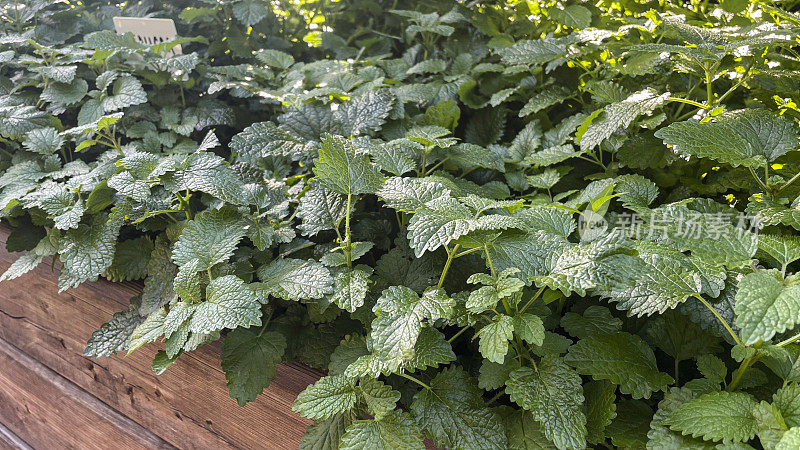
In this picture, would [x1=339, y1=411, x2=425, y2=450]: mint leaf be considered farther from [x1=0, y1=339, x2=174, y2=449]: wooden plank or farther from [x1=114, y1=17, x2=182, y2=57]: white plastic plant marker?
[x1=114, y1=17, x2=182, y2=57]: white plastic plant marker

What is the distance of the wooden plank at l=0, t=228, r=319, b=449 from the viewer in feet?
3.14

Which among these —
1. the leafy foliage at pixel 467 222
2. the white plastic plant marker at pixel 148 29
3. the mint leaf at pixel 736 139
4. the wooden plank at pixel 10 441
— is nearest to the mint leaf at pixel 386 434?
the leafy foliage at pixel 467 222

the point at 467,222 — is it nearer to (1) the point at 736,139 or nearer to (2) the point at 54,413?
(1) the point at 736,139

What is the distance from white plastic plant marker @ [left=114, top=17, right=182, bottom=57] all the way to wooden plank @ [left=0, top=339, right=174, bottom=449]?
1.03 m

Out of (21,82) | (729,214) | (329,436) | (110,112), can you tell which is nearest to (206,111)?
(110,112)

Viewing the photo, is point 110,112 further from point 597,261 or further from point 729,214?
point 729,214

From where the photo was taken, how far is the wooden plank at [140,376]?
958mm

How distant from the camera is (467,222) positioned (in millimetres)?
720

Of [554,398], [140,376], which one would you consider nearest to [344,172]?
[554,398]

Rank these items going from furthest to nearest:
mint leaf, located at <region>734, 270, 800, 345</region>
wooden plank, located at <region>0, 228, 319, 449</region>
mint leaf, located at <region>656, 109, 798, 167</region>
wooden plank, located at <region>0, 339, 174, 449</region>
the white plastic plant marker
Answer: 1. the white plastic plant marker
2. wooden plank, located at <region>0, 339, 174, 449</region>
3. wooden plank, located at <region>0, 228, 319, 449</region>
4. mint leaf, located at <region>656, 109, 798, 167</region>
5. mint leaf, located at <region>734, 270, 800, 345</region>

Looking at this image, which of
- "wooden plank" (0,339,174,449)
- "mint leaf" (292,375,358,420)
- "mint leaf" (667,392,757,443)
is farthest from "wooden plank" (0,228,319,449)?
"mint leaf" (667,392,757,443)

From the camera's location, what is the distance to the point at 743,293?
23.4 inches

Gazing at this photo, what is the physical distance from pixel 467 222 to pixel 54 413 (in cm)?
145

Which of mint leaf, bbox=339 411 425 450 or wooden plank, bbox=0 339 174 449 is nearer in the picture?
mint leaf, bbox=339 411 425 450
